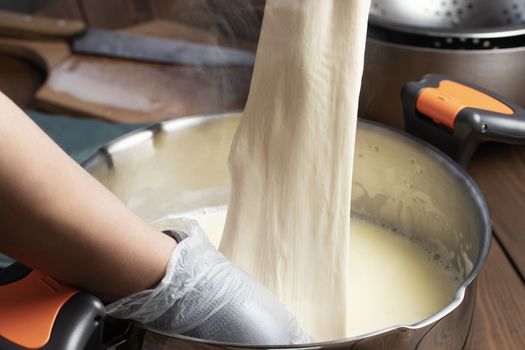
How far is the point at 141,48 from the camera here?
1.24 m

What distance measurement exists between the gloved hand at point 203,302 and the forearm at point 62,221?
2 centimetres

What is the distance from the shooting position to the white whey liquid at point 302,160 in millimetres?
574

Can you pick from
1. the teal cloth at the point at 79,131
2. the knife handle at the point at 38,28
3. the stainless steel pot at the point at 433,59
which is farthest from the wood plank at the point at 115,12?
the stainless steel pot at the point at 433,59

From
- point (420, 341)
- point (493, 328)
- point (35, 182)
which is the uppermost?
point (35, 182)

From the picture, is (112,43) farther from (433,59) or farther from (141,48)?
(433,59)

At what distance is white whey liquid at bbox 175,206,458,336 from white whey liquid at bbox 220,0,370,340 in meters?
0.03

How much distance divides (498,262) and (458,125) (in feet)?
0.55

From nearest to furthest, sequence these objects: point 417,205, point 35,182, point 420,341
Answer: point 35,182
point 420,341
point 417,205

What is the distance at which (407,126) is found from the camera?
2.37 feet

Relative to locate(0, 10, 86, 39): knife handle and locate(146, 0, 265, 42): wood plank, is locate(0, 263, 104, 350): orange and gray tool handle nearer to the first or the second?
locate(146, 0, 265, 42): wood plank

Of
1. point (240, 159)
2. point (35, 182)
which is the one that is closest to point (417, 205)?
point (240, 159)

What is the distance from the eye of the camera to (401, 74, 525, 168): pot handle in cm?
63

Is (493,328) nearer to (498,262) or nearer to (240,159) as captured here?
(498,262)

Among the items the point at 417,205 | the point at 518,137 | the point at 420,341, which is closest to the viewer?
the point at 420,341
